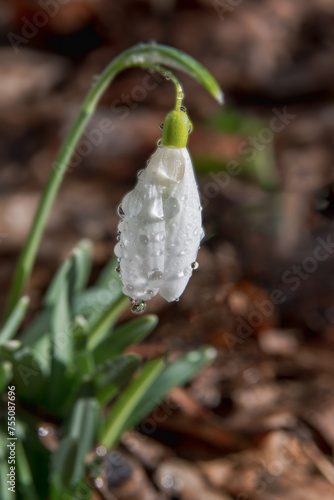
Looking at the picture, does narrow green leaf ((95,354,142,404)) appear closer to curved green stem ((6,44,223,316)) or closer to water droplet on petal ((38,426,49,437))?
water droplet on petal ((38,426,49,437))

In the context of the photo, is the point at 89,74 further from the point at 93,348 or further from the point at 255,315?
the point at 93,348

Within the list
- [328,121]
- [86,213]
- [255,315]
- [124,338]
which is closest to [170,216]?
[124,338]

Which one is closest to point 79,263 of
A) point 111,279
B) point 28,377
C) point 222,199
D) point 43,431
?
point 111,279

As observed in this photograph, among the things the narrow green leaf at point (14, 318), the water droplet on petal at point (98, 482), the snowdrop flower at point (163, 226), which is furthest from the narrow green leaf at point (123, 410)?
the snowdrop flower at point (163, 226)

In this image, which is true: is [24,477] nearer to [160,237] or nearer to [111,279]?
[111,279]

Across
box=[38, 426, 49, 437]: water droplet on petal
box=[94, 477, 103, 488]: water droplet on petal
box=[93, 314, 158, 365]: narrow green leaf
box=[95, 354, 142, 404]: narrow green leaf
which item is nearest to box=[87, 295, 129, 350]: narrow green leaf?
box=[93, 314, 158, 365]: narrow green leaf

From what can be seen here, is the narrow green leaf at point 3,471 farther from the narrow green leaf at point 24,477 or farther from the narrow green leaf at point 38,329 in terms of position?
the narrow green leaf at point 38,329
